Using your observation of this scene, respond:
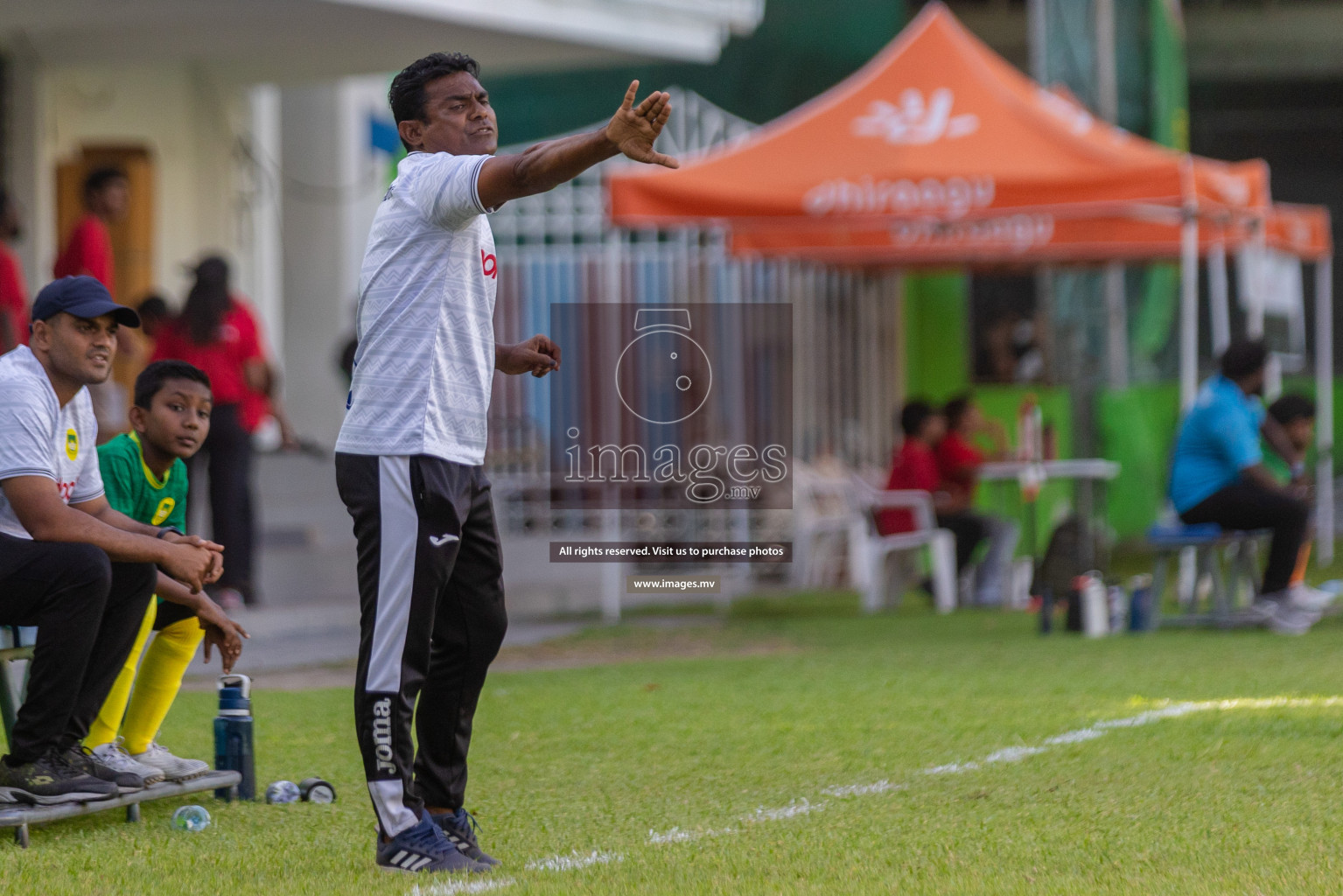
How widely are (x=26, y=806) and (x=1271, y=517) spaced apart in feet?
23.6

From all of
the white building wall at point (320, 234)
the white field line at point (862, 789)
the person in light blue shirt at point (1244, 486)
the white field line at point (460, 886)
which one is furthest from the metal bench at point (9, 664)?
the white building wall at point (320, 234)

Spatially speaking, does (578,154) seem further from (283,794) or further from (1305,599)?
(1305,599)

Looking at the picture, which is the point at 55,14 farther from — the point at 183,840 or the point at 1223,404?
the point at 183,840

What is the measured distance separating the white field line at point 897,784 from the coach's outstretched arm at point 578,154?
1.46 m

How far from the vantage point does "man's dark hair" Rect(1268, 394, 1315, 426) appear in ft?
36.0

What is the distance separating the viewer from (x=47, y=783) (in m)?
4.51

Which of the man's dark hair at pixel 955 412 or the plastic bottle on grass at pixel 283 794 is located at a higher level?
the man's dark hair at pixel 955 412

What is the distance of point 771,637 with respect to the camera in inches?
394

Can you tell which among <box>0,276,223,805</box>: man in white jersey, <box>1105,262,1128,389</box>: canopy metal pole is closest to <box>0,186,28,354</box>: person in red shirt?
<box>0,276,223,805</box>: man in white jersey

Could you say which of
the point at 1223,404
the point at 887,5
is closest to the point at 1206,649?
the point at 1223,404

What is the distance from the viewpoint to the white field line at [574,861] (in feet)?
13.5

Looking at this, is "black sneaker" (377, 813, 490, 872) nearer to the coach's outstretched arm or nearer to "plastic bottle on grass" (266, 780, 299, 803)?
"plastic bottle on grass" (266, 780, 299, 803)

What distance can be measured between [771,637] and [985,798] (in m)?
5.12

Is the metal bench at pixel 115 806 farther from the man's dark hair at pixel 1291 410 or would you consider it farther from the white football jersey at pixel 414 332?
the man's dark hair at pixel 1291 410
